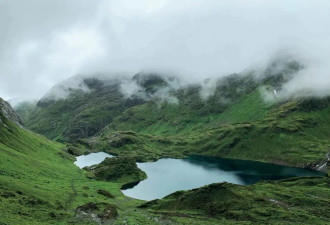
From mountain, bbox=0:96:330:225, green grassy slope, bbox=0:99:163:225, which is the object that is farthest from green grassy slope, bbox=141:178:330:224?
green grassy slope, bbox=0:99:163:225

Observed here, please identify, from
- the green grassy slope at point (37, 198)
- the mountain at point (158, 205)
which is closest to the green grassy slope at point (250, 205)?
the mountain at point (158, 205)

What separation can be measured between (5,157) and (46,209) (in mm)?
61629

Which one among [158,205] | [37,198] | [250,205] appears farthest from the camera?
[158,205]

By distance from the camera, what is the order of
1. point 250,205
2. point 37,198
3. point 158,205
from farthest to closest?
point 158,205 → point 250,205 → point 37,198

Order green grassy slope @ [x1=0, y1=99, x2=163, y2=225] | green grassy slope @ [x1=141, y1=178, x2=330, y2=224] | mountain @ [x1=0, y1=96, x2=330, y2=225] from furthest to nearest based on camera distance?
green grassy slope @ [x1=141, y1=178, x2=330, y2=224], mountain @ [x1=0, y1=96, x2=330, y2=225], green grassy slope @ [x1=0, y1=99, x2=163, y2=225]

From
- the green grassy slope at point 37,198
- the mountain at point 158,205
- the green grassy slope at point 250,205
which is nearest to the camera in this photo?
the green grassy slope at point 37,198

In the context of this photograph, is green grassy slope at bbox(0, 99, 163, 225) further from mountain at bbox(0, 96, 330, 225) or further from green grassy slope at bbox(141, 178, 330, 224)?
green grassy slope at bbox(141, 178, 330, 224)

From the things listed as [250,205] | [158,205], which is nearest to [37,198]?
[158,205]

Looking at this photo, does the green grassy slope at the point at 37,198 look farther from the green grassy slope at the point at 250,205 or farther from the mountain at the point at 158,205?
the green grassy slope at the point at 250,205

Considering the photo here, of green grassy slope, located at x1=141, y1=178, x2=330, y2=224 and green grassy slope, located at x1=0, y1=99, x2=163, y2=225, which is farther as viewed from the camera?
green grassy slope, located at x1=141, y1=178, x2=330, y2=224

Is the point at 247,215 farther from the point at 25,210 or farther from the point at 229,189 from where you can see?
the point at 25,210

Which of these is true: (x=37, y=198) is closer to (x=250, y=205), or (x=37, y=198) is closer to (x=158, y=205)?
(x=158, y=205)

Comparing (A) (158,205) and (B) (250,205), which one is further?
(A) (158,205)

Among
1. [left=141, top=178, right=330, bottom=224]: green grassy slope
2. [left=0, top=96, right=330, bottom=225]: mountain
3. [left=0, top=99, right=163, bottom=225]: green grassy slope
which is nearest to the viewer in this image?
[left=0, top=99, right=163, bottom=225]: green grassy slope
